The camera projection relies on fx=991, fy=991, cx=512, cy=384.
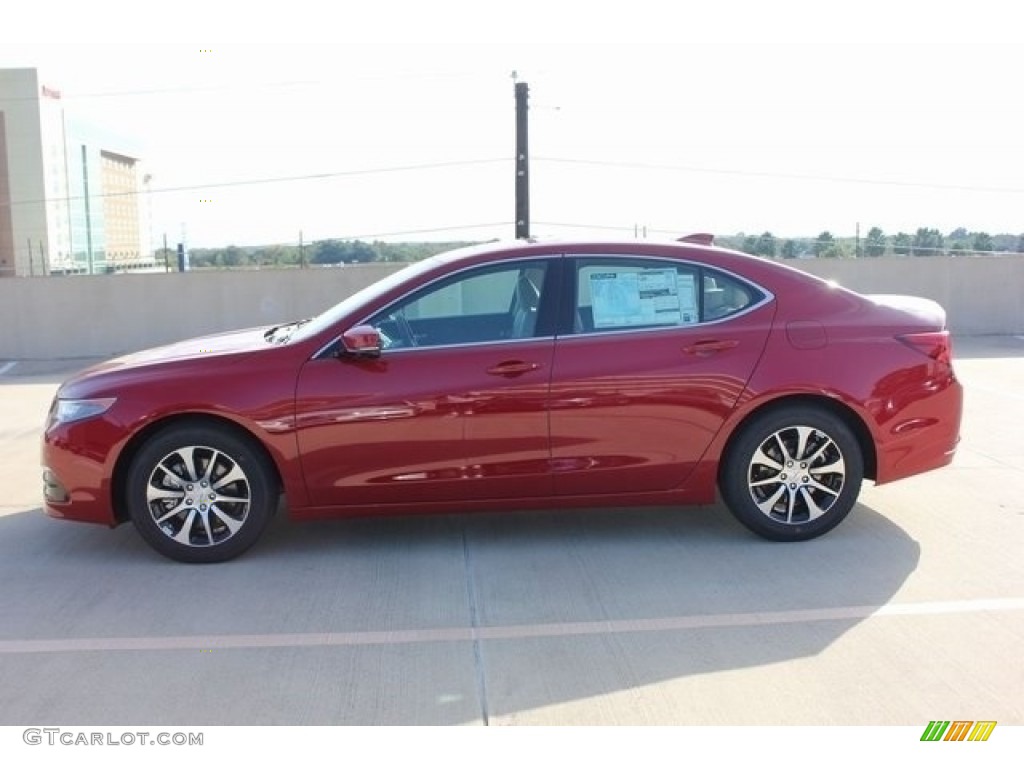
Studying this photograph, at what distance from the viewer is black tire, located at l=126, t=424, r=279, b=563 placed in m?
4.95

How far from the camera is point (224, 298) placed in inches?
603

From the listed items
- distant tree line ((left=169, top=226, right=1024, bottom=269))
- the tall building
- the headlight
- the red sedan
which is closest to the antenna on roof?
the red sedan

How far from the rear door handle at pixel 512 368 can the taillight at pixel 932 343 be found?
195cm

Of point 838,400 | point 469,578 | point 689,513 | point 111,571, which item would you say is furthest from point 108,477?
point 838,400

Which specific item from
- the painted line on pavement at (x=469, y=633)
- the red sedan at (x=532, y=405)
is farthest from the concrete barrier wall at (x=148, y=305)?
the painted line on pavement at (x=469, y=633)

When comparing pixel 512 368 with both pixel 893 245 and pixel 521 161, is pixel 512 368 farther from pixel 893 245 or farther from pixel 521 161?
pixel 893 245

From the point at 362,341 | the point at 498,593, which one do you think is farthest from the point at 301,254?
the point at 498,593

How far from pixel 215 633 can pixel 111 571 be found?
3.69 ft

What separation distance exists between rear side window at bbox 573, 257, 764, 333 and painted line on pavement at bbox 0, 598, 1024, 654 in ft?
5.23

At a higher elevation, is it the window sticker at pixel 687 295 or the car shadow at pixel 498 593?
the window sticker at pixel 687 295

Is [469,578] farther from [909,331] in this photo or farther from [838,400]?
[909,331]

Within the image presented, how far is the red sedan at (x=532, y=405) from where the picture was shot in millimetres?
4945

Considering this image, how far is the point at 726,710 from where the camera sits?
3.48 meters
